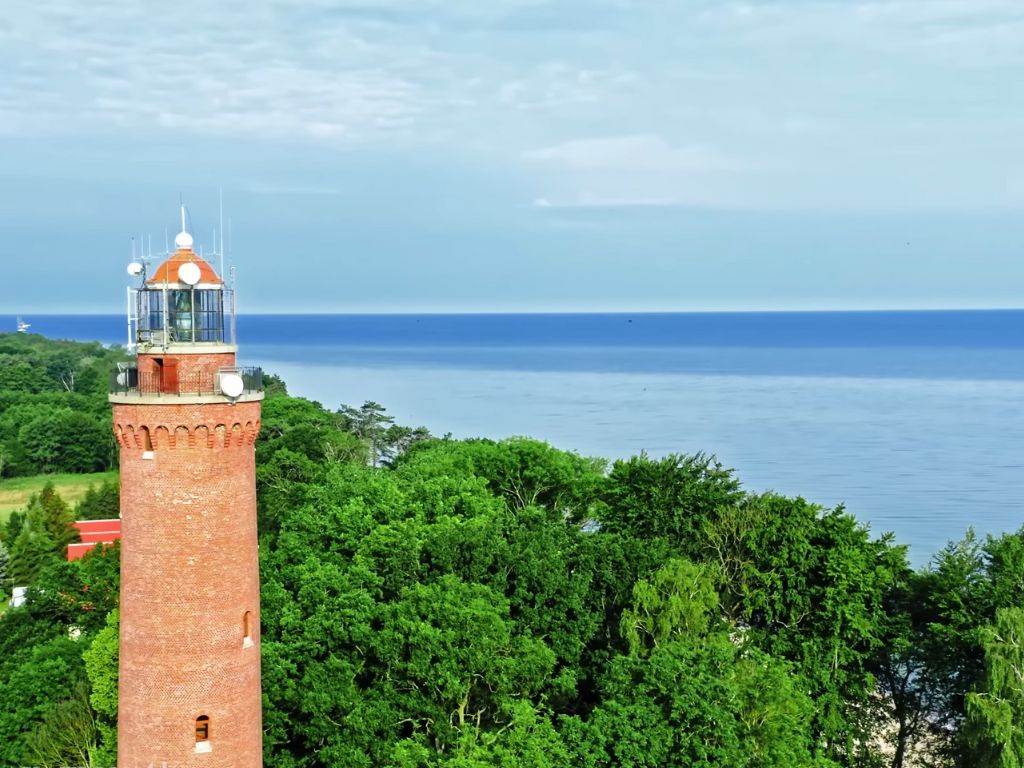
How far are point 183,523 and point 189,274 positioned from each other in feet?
16.8

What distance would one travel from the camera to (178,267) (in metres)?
23.8

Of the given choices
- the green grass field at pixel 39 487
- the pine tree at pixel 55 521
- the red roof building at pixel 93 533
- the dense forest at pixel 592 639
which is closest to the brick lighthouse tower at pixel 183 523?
the dense forest at pixel 592 639

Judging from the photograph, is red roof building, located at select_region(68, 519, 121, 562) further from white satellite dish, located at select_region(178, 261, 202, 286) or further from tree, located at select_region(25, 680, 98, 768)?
white satellite dish, located at select_region(178, 261, 202, 286)

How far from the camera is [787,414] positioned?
137 metres

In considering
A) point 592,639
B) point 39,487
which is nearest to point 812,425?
point 39,487

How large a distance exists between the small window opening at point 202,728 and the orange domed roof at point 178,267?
913cm

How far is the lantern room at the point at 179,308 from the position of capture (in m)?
23.4

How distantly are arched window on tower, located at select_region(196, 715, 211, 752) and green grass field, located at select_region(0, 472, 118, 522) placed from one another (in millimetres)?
79889

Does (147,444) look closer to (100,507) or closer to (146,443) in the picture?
(146,443)

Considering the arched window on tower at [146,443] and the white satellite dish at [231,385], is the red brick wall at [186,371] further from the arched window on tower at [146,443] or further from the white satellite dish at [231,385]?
the arched window on tower at [146,443]

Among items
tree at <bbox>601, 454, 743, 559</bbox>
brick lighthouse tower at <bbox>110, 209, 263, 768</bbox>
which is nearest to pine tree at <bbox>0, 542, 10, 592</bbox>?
tree at <bbox>601, 454, 743, 559</bbox>

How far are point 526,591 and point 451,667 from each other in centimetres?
453

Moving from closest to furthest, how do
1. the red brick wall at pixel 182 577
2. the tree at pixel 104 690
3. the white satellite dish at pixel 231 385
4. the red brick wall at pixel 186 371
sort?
the white satellite dish at pixel 231 385
the red brick wall at pixel 182 577
the red brick wall at pixel 186 371
the tree at pixel 104 690

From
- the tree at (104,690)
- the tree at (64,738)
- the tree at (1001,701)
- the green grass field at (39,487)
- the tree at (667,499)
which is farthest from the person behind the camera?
the green grass field at (39,487)
